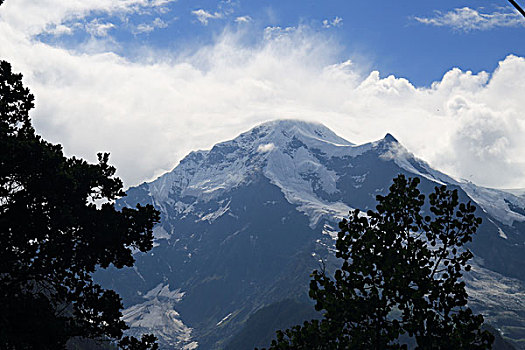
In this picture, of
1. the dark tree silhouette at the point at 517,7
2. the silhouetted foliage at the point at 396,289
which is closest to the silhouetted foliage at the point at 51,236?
the silhouetted foliage at the point at 396,289

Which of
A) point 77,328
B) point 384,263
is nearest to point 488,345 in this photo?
point 384,263

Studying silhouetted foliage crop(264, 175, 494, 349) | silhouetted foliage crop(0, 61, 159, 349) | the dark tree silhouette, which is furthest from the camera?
silhouetted foliage crop(0, 61, 159, 349)

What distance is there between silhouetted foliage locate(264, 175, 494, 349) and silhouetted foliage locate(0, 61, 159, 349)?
13.0 metres

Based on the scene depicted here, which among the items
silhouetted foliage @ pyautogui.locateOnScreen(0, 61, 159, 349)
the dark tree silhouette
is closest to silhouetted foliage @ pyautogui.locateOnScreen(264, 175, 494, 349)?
the dark tree silhouette

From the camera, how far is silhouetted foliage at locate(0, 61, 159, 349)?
24047 millimetres

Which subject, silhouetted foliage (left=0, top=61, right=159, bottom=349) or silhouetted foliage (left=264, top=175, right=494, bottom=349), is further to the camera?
silhouetted foliage (left=0, top=61, right=159, bottom=349)

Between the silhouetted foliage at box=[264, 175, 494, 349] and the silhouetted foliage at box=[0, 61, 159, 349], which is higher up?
the silhouetted foliage at box=[0, 61, 159, 349]

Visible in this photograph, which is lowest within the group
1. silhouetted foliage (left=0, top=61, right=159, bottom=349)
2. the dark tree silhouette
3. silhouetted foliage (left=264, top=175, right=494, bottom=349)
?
silhouetted foliage (left=264, top=175, right=494, bottom=349)

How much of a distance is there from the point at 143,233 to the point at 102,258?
286 centimetres

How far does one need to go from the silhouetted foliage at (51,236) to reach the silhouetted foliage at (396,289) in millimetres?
12953

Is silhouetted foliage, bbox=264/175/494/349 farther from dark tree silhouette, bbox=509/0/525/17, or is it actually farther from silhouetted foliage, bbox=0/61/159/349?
silhouetted foliage, bbox=0/61/159/349

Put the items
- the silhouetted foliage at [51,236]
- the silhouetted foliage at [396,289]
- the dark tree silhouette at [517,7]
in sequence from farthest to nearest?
the silhouetted foliage at [51,236]
the silhouetted foliage at [396,289]
the dark tree silhouette at [517,7]

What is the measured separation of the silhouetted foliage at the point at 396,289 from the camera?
613 inches

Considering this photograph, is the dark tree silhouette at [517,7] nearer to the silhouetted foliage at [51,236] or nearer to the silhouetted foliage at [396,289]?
the silhouetted foliage at [396,289]
